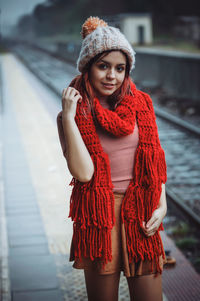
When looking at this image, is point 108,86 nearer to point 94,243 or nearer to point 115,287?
point 94,243

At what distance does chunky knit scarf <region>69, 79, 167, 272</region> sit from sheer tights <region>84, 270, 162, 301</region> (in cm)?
9

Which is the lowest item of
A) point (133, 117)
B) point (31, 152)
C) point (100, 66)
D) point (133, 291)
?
point (31, 152)

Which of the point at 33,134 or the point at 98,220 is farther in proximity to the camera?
the point at 33,134

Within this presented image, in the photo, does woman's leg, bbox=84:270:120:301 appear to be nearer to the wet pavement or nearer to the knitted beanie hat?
the knitted beanie hat

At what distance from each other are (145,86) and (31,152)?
11263 mm

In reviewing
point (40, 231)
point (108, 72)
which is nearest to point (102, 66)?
point (108, 72)

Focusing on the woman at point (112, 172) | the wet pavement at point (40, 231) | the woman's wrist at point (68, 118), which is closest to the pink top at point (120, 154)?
the woman at point (112, 172)

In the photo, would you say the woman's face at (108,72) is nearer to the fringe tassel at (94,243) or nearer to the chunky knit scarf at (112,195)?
the chunky knit scarf at (112,195)

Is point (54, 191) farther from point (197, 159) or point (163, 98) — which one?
point (163, 98)

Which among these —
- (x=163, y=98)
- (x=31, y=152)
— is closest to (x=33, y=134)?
(x=31, y=152)

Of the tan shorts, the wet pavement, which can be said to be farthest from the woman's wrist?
the wet pavement

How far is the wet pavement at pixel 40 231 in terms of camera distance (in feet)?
13.0

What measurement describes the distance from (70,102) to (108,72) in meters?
0.24

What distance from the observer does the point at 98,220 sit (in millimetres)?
2242
